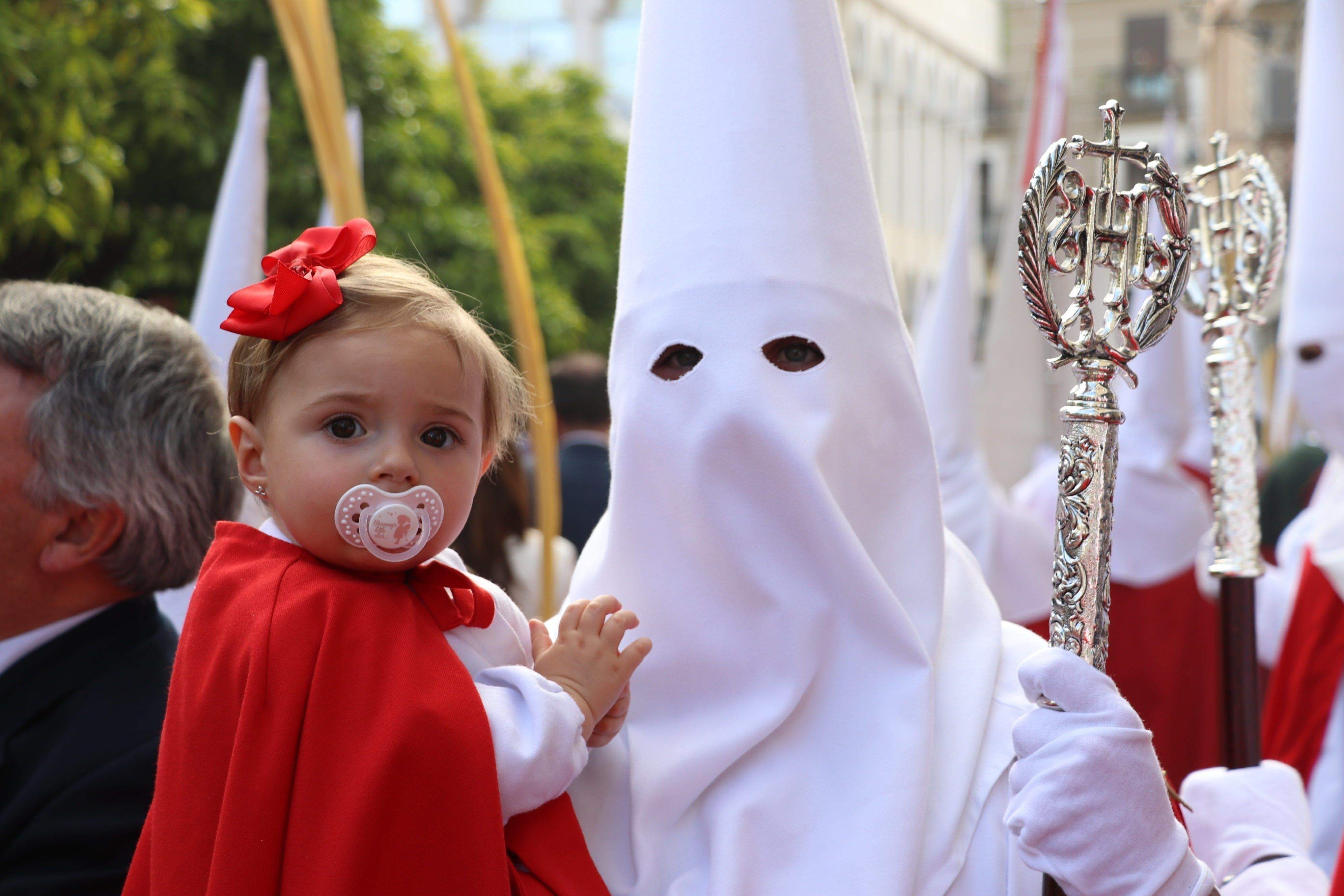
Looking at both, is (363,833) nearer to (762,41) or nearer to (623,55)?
(762,41)

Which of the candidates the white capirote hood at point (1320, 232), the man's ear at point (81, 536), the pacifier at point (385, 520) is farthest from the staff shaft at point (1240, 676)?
the man's ear at point (81, 536)

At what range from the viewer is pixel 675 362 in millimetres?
2059

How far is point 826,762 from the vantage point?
1903mm

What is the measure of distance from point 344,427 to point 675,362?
1.79ft

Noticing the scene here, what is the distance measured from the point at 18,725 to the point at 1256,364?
2.36 meters

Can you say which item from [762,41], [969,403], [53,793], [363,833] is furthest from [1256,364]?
[969,403]

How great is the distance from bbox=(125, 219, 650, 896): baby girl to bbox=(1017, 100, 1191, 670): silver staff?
56 centimetres

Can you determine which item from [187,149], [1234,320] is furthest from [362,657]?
[187,149]

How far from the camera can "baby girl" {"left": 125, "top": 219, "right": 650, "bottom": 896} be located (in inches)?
A: 62.6

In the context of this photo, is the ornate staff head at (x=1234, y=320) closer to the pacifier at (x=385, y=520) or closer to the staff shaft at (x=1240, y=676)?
the staff shaft at (x=1240, y=676)

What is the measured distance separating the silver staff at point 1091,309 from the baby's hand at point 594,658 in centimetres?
53

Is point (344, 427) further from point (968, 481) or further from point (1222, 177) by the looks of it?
point (968, 481)

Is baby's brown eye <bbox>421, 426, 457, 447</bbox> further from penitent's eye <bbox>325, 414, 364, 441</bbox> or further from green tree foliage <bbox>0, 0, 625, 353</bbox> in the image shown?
green tree foliage <bbox>0, 0, 625, 353</bbox>

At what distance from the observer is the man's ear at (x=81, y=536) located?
2.30 meters
